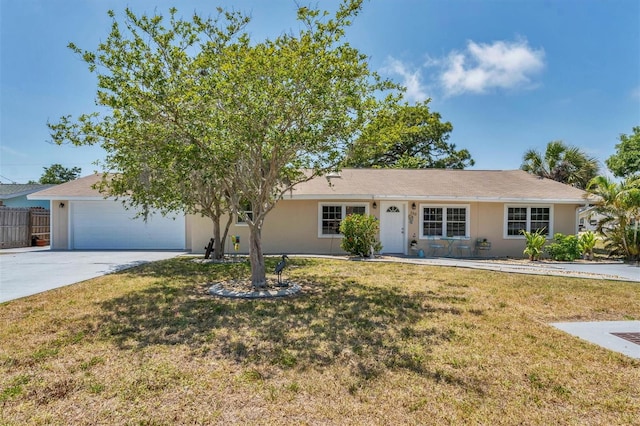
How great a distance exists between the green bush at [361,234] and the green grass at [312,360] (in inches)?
237

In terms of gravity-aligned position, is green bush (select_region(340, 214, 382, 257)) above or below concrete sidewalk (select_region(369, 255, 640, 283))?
above

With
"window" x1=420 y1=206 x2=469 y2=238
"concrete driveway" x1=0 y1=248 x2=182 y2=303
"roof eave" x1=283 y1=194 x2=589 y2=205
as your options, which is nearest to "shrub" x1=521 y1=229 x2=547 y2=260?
"roof eave" x1=283 y1=194 x2=589 y2=205

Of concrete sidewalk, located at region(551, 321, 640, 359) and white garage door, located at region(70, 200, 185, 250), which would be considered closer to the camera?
concrete sidewalk, located at region(551, 321, 640, 359)

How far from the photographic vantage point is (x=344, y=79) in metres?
7.24

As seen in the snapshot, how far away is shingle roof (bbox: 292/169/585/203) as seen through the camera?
50.4ft

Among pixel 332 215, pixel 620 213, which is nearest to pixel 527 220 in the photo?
pixel 620 213

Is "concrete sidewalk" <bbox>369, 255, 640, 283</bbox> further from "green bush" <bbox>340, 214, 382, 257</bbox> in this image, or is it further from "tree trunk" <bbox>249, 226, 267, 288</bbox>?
"tree trunk" <bbox>249, 226, 267, 288</bbox>

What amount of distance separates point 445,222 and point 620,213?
20.9 ft

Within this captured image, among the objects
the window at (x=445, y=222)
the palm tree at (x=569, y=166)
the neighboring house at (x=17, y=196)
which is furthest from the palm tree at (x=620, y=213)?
the neighboring house at (x=17, y=196)

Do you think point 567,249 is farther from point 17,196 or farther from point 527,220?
point 17,196

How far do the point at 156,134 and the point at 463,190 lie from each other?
13.0m

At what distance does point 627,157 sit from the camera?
1046 inches

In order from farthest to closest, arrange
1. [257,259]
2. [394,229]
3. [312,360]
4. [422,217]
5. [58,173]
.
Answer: [58,173], [394,229], [422,217], [257,259], [312,360]

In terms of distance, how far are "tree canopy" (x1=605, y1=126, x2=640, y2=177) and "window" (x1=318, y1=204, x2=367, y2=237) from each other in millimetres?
22930
